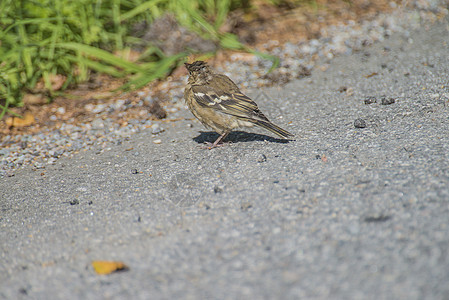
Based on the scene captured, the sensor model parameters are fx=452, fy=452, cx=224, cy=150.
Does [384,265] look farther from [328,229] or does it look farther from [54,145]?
[54,145]

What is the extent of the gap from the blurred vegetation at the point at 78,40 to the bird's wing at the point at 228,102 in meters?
1.42

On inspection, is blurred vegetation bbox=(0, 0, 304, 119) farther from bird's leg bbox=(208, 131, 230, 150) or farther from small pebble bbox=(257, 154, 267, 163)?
small pebble bbox=(257, 154, 267, 163)

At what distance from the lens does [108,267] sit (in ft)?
9.52

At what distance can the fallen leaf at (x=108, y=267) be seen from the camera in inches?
113

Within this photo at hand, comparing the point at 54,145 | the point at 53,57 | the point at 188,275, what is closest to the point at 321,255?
the point at 188,275

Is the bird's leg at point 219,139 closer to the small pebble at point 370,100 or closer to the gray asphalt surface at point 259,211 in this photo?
the gray asphalt surface at point 259,211

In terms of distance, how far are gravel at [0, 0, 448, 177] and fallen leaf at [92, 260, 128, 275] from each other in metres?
2.57

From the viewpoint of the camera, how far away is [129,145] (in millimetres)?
5395

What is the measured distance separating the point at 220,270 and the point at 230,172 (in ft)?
5.12

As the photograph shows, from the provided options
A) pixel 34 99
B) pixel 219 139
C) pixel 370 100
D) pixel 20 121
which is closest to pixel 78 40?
pixel 34 99

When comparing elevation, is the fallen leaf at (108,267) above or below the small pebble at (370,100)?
above

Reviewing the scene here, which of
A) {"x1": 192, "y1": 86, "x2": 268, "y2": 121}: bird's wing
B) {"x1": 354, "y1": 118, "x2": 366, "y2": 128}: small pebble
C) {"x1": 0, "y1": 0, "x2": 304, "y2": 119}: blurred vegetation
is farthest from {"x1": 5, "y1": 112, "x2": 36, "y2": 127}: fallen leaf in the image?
{"x1": 354, "y1": 118, "x2": 366, "y2": 128}: small pebble

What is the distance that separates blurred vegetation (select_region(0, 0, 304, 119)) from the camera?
243 inches

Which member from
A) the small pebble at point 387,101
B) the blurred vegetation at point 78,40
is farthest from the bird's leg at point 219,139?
the small pebble at point 387,101
